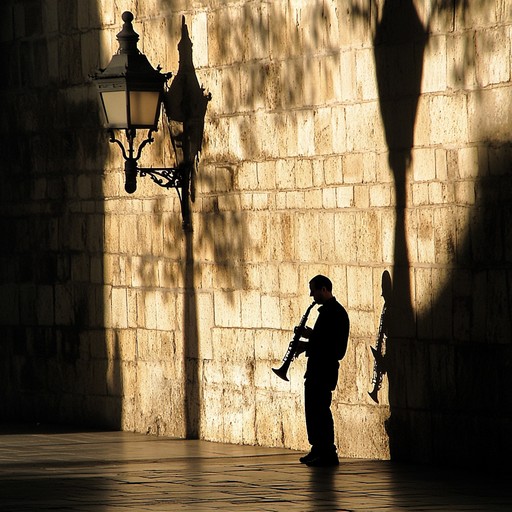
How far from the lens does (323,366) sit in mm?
11961

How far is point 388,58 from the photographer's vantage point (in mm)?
12109

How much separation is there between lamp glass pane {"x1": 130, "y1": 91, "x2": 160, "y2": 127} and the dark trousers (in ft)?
9.48

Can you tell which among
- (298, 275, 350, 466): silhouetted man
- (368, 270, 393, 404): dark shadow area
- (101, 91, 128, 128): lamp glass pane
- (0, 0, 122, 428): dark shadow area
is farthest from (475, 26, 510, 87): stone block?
(0, 0, 122, 428): dark shadow area

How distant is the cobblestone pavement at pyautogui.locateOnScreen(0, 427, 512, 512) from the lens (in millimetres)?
9602

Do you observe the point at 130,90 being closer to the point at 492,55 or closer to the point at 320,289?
the point at 320,289

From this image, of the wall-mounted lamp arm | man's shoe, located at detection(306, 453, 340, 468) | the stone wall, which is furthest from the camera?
the wall-mounted lamp arm

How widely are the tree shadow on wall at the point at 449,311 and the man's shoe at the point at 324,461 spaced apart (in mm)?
463

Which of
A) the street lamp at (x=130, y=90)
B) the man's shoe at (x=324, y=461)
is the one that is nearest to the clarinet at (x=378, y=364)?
the man's shoe at (x=324, y=461)

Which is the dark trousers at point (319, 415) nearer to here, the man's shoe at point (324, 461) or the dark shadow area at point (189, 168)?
the man's shoe at point (324, 461)

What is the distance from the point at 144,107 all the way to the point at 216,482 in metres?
4.00

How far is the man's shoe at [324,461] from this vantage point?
11828 millimetres

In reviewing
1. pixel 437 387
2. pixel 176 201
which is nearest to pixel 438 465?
pixel 437 387

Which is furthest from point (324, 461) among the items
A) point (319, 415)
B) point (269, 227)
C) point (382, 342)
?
point (269, 227)

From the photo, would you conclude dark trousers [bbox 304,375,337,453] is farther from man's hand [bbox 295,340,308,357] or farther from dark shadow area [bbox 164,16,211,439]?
dark shadow area [bbox 164,16,211,439]
